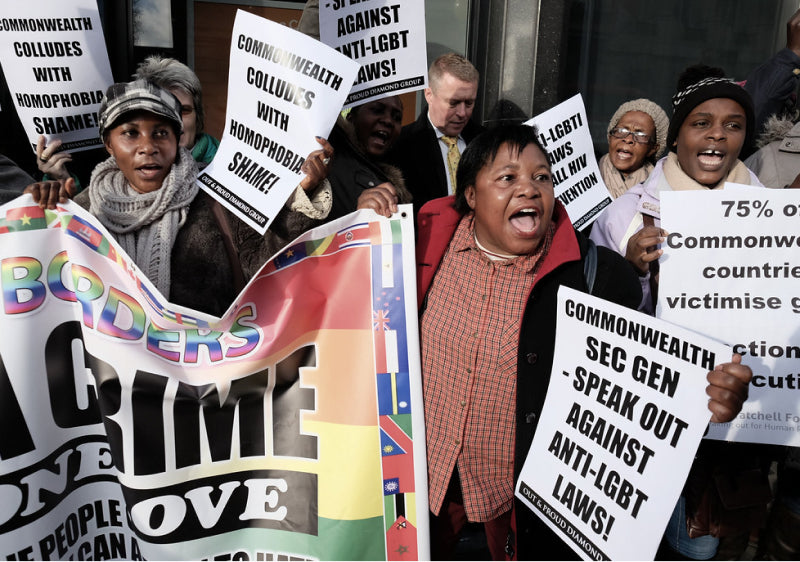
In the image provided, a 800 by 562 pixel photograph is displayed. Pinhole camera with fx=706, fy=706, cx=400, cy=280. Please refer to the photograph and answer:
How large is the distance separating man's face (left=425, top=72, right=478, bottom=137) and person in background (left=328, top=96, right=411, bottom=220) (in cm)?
44

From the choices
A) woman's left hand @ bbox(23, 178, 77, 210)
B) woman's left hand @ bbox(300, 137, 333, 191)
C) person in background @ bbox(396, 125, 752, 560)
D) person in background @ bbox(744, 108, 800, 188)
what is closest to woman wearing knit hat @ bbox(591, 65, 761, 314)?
person in background @ bbox(396, 125, 752, 560)

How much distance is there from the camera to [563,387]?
2258 mm

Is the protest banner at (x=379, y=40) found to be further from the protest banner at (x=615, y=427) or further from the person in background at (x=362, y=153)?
the protest banner at (x=615, y=427)

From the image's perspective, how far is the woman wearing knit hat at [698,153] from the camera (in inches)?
109

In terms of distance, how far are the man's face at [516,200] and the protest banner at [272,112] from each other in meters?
0.72

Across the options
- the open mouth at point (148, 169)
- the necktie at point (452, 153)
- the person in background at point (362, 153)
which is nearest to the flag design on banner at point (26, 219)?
the open mouth at point (148, 169)

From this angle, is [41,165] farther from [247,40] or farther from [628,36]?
[628,36]

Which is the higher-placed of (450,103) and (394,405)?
(450,103)

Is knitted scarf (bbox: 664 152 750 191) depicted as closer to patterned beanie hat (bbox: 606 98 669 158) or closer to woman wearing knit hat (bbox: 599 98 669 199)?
woman wearing knit hat (bbox: 599 98 669 199)

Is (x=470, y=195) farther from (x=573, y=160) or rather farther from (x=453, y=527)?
(x=573, y=160)

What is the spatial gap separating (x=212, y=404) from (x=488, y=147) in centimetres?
131

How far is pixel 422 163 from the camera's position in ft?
13.7

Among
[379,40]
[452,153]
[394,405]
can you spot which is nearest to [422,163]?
[452,153]

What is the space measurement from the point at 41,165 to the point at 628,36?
5.08m
